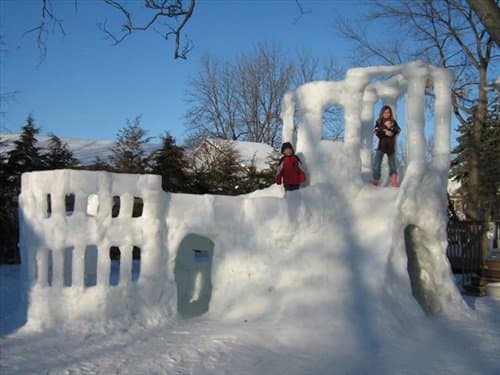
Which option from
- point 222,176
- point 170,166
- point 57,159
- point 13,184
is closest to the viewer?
point 13,184

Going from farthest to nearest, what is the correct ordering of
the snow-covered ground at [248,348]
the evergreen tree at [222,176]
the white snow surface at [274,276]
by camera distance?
the evergreen tree at [222,176]
the white snow surface at [274,276]
the snow-covered ground at [248,348]

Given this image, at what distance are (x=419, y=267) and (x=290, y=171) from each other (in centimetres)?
289

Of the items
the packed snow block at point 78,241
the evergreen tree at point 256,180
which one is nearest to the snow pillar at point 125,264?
the packed snow block at point 78,241

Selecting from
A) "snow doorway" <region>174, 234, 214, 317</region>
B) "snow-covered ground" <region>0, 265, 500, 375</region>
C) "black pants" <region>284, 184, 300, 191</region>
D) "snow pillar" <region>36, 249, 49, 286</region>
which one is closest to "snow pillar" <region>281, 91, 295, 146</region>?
"black pants" <region>284, 184, 300, 191</region>

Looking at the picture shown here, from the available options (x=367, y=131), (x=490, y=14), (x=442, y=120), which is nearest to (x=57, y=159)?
(x=367, y=131)

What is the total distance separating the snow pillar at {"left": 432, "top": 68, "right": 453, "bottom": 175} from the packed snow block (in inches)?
196

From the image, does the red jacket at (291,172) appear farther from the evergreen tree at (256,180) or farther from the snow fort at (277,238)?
the evergreen tree at (256,180)

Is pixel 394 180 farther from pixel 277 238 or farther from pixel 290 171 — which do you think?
pixel 277 238

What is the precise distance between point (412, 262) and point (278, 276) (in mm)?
2866

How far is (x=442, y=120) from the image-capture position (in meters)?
8.27

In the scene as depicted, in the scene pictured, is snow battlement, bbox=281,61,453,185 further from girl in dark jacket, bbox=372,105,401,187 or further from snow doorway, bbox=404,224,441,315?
snow doorway, bbox=404,224,441,315

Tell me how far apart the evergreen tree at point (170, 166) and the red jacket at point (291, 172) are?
8.91m

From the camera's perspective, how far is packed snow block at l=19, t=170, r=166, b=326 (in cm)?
644

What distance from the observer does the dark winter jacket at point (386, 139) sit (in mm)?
8375
